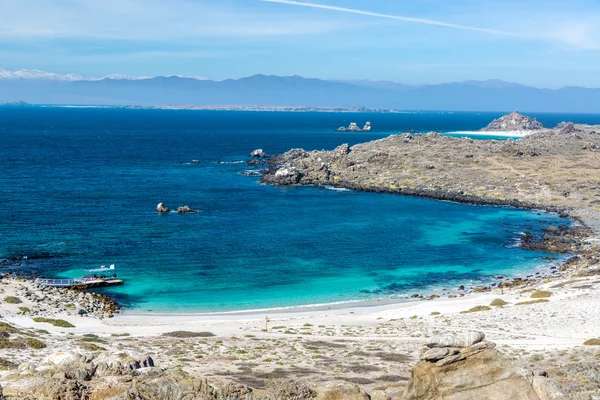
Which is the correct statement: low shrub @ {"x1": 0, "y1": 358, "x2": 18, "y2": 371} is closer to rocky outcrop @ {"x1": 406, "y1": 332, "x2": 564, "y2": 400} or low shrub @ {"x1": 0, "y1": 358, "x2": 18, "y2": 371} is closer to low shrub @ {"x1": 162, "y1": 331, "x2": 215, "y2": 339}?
low shrub @ {"x1": 162, "y1": 331, "x2": 215, "y2": 339}

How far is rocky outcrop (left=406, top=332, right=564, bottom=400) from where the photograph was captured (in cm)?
1622

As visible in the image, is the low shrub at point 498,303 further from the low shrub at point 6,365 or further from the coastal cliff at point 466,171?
the coastal cliff at point 466,171

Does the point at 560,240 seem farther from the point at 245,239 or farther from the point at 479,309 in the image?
the point at 245,239

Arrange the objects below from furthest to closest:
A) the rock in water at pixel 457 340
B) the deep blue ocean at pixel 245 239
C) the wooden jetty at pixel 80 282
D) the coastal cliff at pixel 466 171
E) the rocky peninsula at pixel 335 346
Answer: the coastal cliff at pixel 466 171 → the deep blue ocean at pixel 245 239 → the wooden jetty at pixel 80 282 → the rocky peninsula at pixel 335 346 → the rock in water at pixel 457 340

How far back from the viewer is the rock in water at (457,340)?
1720 centimetres

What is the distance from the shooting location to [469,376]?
54.7 ft

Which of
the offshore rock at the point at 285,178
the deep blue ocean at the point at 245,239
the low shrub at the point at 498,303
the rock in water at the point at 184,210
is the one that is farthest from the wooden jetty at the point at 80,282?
the offshore rock at the point at 285,178

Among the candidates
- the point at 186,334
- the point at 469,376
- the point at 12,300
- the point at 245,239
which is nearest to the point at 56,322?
the point at 12,300

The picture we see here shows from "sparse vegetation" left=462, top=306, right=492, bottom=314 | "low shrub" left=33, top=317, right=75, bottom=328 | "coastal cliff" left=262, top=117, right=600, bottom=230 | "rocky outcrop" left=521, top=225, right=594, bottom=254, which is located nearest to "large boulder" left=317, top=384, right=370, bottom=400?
"low shrub" left=33, top=317, right=75, bottom=328

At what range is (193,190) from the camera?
365ft

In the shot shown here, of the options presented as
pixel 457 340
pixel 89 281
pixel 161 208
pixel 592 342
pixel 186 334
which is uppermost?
pixel 457 340

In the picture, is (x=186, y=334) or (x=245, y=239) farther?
(x=245, y=239)

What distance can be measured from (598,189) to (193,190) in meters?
72.9

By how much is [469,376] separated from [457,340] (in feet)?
3.47
